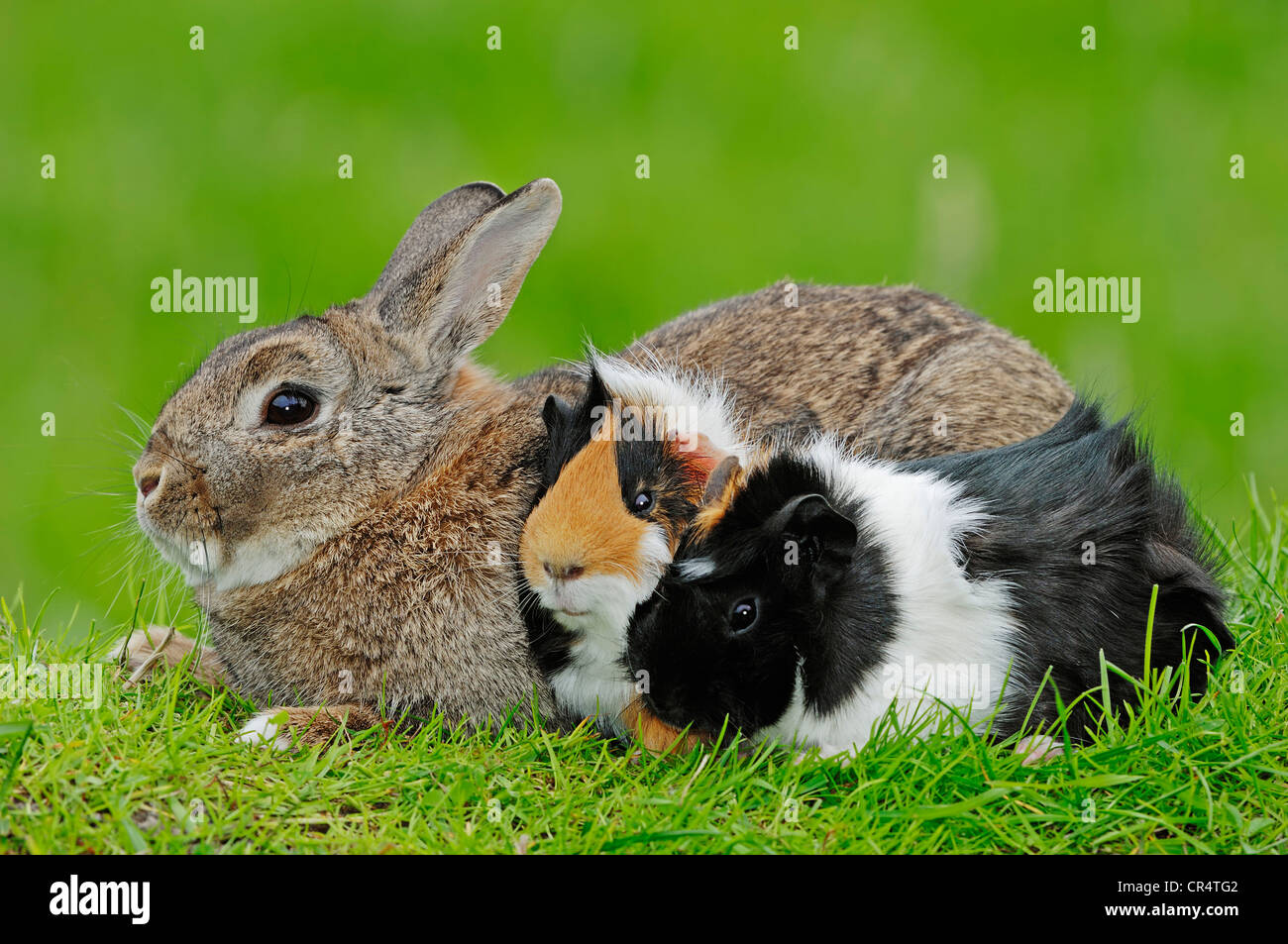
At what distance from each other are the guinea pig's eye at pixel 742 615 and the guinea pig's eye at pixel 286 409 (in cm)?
209

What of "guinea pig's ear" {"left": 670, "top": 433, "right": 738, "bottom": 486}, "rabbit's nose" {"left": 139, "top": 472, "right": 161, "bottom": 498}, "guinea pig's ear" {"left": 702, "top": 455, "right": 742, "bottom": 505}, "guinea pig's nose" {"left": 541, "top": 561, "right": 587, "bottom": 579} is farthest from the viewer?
"rabbit's nose" {"left": 139, "top": 472, "right": 161, "bottom": 498}

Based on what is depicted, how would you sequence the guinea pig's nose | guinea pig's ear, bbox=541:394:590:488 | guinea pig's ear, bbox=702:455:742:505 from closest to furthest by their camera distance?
1. the guinea pig's nose
2. guinea pig's ear, bbox=702:455:742:505
3. guinea pig's ear, bbox=541:394:590:488

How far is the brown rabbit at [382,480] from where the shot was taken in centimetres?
633

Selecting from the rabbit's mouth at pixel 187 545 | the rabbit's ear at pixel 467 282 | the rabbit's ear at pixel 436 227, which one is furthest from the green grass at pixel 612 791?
the rabbit's ear at pixel 436 227

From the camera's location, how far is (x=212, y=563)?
6.43 m

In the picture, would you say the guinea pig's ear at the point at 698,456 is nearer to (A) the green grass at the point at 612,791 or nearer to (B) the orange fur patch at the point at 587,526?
(B) the orange fur patch at the point at 587,526

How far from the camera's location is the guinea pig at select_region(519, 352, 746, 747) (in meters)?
5.73

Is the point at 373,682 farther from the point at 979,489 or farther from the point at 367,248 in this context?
the point at 367,248

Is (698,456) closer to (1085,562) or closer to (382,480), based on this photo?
(382,480)

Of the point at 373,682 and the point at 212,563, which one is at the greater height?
the point at 212,563

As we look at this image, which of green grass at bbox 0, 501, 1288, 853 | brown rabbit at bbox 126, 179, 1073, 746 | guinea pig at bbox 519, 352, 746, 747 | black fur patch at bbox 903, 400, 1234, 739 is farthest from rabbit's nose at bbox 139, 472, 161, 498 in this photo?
black fur patch at bbox 903, 400, 1234, 739

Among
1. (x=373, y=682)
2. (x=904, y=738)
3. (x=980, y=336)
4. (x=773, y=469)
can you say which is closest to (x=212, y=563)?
(x=373, y=682)

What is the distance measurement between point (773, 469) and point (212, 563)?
243 cm

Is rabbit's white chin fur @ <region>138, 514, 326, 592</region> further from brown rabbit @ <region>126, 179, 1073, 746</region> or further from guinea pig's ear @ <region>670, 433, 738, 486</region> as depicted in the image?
guinea pig's ear @ <region>670, 433, 738, 486</region>
